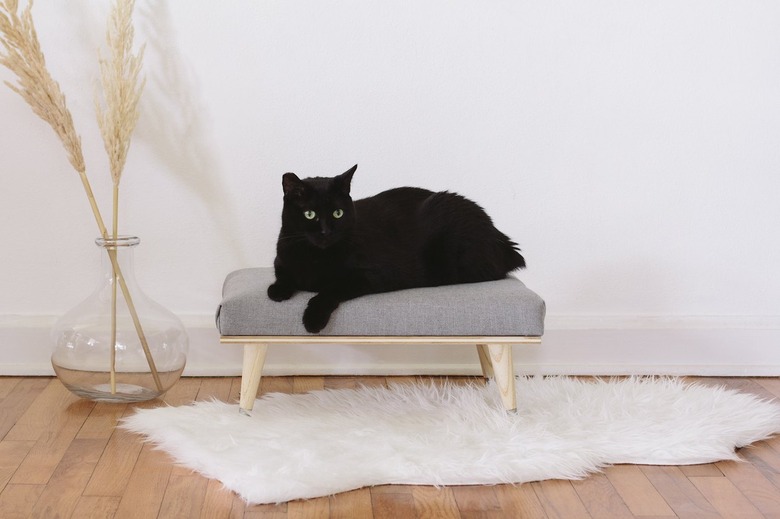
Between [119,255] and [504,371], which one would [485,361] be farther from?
[119,255]

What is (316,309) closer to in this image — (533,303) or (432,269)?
(432,269)

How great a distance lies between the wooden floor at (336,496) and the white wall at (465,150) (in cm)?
72

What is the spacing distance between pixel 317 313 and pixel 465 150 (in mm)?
951

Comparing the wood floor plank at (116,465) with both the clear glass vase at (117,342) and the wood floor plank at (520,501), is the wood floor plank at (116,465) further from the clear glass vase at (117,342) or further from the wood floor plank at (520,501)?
the wood floor plank at (520,501)

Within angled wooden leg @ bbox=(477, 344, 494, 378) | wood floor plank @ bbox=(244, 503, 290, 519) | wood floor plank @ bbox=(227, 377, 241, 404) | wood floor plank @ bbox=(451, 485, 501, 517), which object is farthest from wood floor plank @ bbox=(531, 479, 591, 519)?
wood floor plank @ bbox=(227, 377, 241, 404)

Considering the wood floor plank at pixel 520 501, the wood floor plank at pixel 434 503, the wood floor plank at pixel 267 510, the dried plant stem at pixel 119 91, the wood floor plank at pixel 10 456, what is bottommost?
the wood floor plank at pixel 10 456

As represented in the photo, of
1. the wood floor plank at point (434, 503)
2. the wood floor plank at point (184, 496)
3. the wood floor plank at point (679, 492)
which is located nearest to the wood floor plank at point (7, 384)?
the wood floor plank at point (184, 496)

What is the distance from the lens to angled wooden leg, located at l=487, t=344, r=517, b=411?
2309 mm

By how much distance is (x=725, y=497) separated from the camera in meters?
2.00

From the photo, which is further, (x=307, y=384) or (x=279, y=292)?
(x=307, y=384)

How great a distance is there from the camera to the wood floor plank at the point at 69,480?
1877mm

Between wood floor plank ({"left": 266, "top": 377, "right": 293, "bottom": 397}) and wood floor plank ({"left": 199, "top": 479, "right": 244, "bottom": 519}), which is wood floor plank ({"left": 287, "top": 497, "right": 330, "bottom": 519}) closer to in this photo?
wood floor plank ({"left": 199, "top": 479, "right": 244, "bottom": 519})

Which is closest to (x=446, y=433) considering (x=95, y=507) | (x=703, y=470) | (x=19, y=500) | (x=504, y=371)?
(x=504, y=371)

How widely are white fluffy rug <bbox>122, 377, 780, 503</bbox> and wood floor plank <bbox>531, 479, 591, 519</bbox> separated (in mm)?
29
